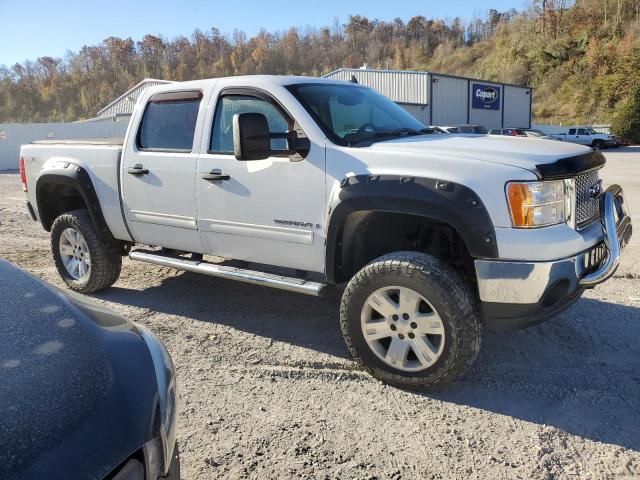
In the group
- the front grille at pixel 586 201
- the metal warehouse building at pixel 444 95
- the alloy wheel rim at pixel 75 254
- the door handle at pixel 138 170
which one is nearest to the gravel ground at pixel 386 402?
the alloy wheel rim at pixel 75 254

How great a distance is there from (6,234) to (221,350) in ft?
21.1

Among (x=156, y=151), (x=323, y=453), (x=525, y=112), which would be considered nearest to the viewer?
(x=323, y=453)

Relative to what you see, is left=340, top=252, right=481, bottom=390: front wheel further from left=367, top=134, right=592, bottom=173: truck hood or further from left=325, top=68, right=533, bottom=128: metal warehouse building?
left=325, top=68, right=533, bottom=128: metal warehouse building

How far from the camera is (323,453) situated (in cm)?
287


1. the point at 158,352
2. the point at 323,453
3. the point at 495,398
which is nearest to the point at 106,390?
the point at 158,352

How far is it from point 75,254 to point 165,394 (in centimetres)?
424

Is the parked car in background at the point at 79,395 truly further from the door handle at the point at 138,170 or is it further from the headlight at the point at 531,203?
the door handle at the point at 138,170

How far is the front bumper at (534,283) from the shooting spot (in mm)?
3078

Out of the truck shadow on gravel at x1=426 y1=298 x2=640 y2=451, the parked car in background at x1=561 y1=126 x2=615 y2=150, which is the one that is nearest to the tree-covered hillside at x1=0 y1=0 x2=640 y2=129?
the parked car in background at x1=561 y1=126 x2=615 y2=150

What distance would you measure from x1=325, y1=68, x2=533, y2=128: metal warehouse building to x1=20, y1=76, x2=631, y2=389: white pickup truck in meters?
27.5

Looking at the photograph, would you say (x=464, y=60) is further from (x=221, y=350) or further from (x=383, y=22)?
(x=221, y=350)

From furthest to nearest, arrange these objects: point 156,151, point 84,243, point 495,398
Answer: point 84,243 → point 156,151 → point 495,398

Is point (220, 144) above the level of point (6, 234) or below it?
above

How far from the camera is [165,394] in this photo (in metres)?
1.90
